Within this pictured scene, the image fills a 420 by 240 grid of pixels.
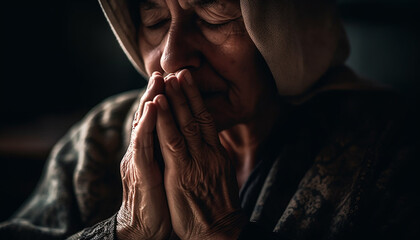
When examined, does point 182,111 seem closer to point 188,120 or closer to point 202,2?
point 188,120

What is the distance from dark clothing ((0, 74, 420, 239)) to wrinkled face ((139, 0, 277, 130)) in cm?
23

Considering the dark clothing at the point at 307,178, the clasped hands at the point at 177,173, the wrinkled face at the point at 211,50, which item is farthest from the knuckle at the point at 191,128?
the dark clothing at the point at 307,178

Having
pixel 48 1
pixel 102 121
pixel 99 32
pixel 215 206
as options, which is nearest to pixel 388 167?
pixel 215 206

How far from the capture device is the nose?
33.2 inches

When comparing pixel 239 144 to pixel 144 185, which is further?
pixel 239 144

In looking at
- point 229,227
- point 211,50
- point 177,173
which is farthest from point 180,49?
point 229,227

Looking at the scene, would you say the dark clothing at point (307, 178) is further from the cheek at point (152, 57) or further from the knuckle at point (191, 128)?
the cheek at point (152, 57)

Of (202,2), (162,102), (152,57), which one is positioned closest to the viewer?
(162,102)

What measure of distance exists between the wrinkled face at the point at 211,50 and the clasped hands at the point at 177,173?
114mm

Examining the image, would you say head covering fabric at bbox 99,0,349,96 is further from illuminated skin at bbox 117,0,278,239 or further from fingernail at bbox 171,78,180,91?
fingernail at bbox 171,78,180,91

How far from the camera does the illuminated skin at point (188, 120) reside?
0.77 metres

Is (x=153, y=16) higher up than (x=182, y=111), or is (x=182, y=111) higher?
(x=153, y=16)

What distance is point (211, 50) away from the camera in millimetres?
897

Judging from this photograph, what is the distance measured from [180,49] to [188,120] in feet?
0.66
